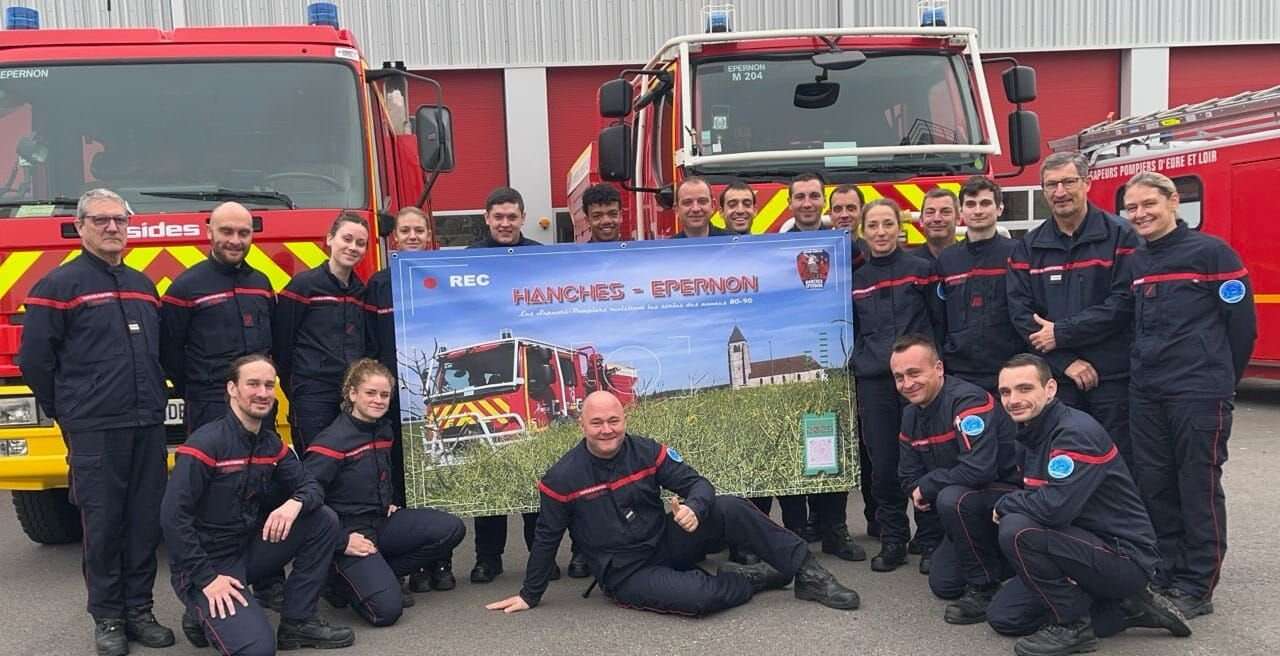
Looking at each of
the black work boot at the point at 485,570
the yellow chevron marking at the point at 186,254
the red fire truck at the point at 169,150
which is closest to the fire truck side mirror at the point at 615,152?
the red fire truck at the point at 169,150

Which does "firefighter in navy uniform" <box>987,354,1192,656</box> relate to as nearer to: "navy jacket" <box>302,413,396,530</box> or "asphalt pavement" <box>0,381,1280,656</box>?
"asphalt pavement" <box>0,381,1280,656</box>

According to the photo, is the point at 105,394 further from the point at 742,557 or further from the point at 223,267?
the point at 742,557

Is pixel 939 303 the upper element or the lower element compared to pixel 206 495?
upper

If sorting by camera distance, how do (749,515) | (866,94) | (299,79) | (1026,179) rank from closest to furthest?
(749,515), (299,79), (866,94), (1026,179)

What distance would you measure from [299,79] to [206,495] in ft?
8.27

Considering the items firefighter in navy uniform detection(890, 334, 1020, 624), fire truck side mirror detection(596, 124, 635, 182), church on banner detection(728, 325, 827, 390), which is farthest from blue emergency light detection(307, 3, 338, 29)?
firefighter in navy uniform detection(890, 334, 1020, 624)

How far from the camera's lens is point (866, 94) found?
7164 millimetres

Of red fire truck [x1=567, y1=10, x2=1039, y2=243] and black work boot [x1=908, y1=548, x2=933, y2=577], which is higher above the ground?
red fire truck [x1=567, y1=10, x2=1039, y2=243]

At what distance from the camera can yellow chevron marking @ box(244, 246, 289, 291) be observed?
555cm

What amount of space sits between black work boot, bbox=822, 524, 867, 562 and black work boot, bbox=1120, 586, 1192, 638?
1.47m

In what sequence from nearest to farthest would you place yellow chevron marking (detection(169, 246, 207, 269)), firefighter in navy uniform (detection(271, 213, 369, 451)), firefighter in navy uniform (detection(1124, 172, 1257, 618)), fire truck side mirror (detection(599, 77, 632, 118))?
1. firefighter in navy uniform (detection(1124, 172, 1257, 618))
2. firefighter in navy uniform (detection(271, 213, 369, 451))
3. yellow chevron marking (detection(169, 246, 207, 269))
4. fire truck side mirror (detection(599, 77, 632, 118))

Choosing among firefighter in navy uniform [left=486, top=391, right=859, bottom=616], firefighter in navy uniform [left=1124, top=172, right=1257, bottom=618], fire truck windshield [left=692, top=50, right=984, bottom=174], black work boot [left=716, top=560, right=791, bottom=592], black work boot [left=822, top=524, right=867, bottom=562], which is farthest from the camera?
fire truck windshield [left=692, top=50, right=984, bottom=174]

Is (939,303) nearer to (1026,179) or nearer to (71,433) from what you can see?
(71,433)

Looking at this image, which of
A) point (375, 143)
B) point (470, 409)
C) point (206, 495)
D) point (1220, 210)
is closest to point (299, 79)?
point (375, 143)
